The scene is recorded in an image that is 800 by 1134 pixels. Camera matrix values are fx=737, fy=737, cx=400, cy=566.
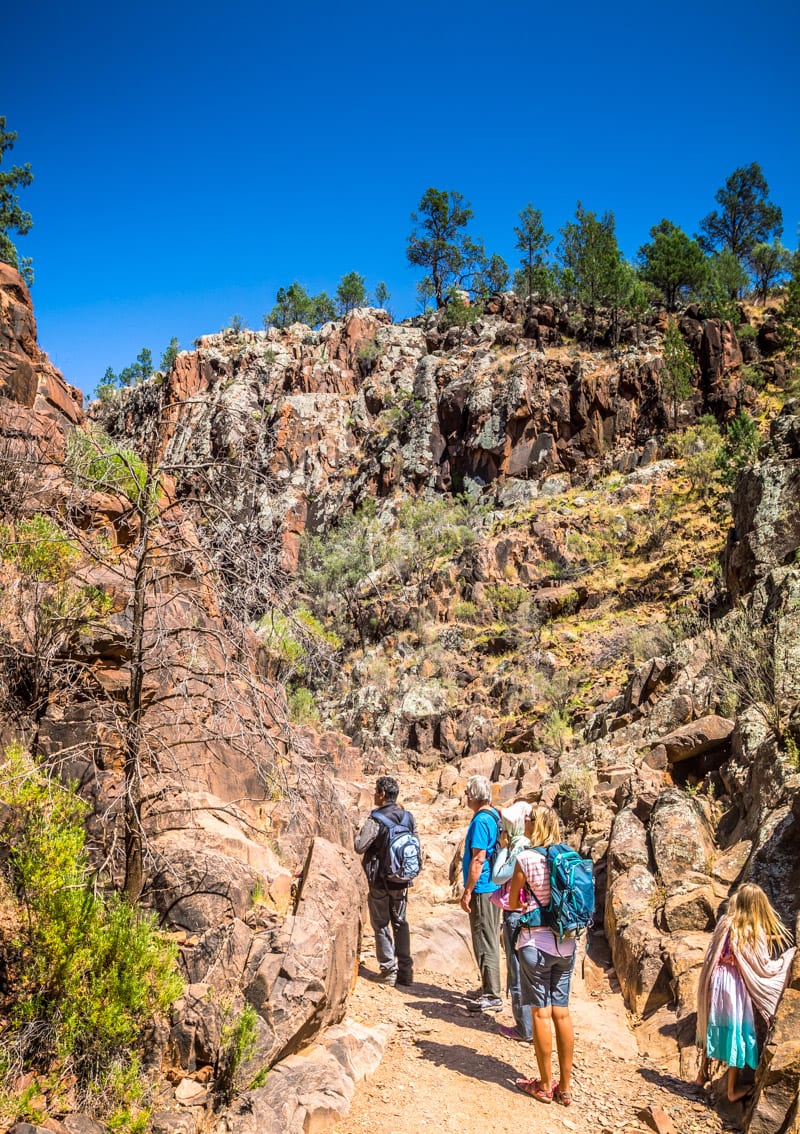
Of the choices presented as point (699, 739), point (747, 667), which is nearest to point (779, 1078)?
point (747, 667)

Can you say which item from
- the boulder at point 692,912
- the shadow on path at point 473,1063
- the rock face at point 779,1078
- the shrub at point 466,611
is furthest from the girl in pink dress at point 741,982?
the shrub at point 466,611

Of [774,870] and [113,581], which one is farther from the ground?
[113,581]

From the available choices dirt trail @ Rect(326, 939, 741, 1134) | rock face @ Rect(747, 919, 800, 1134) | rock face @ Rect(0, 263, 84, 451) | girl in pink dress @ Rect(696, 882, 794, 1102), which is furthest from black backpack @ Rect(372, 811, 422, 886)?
rock face @ Rect(0, 263, 84, 451)

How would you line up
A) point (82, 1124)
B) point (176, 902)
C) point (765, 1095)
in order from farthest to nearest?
point (176, 902) < point (765, 1095) < point (82, 1124)

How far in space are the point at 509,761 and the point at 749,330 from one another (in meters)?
29.4

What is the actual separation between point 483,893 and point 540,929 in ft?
5.09

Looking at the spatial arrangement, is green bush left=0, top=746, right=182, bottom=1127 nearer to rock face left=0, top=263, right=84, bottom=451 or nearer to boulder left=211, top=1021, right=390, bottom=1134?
boulder left=211, top=1021, right=390, bottom=1134

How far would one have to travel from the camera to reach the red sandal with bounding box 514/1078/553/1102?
4.94 metres

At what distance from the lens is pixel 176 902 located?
5.27m

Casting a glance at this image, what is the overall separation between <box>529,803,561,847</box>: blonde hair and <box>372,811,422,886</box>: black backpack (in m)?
1.79

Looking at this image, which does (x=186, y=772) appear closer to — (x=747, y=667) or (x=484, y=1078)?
(x=484, y=1078)

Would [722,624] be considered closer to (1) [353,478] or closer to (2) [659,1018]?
(2) [659,1018]

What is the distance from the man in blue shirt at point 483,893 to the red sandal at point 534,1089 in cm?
129

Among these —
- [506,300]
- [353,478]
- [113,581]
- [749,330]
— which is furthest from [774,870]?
[506,300]
